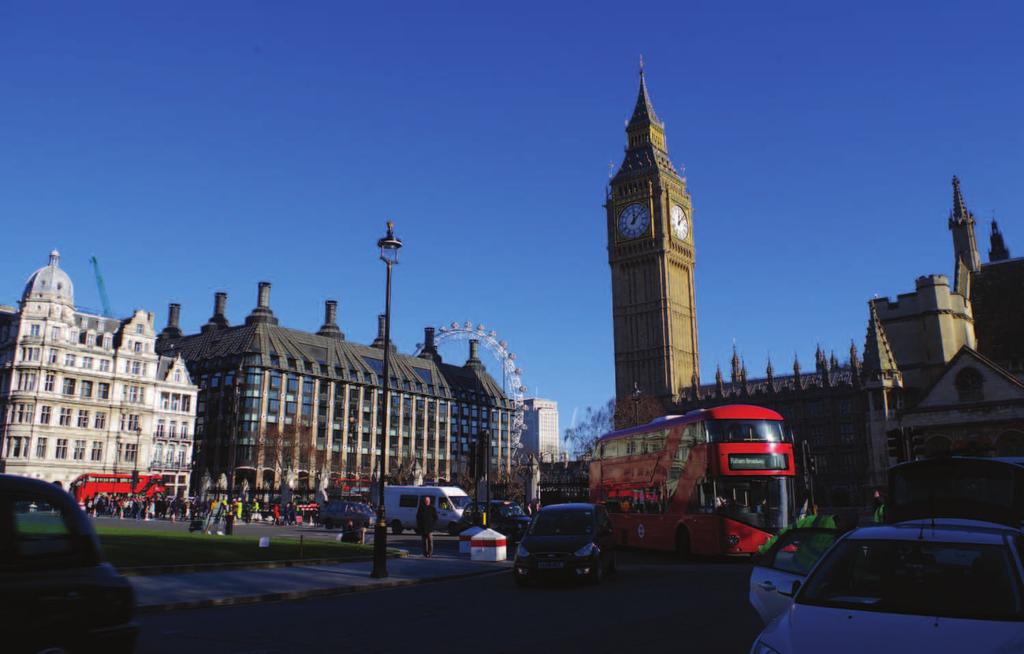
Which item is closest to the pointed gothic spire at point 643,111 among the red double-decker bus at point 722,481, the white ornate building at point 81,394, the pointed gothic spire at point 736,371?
the pointed gothic spire at point 736,371

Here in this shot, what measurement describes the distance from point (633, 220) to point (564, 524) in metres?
105

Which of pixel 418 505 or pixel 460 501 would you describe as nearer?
pixel 418 505

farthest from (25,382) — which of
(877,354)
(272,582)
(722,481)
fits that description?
(877,354)

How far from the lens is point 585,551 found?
15.7 metres

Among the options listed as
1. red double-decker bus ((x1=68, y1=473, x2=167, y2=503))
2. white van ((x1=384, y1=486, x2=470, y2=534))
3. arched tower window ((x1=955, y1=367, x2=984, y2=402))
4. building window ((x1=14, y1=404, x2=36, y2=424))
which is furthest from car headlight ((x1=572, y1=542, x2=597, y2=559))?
building window ((x1=14, y1=404, x2=36, y2=424))

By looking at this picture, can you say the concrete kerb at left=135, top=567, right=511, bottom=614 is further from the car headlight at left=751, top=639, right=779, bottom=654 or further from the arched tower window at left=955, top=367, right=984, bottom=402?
the arched tower window at left=955, top=367, right=984, bottom=402

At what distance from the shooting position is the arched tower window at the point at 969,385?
4531 cm

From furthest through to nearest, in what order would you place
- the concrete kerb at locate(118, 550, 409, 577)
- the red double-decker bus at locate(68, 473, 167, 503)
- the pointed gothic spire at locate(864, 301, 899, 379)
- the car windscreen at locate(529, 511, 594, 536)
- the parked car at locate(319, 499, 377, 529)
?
1. the red double-decker bus at locate(68, 473, 167, 503)
2. the pointed gothic spire at locate(864, 301, 899, 379)
3. the parked car at locate(319, 499, 377, 529)
4. the car windscreen at locate(529, 511, 594, 536)
5. the concrete kerb at locate(118, 550, 409, 577)

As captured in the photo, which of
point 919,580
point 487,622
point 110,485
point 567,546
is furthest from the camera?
point 110,485

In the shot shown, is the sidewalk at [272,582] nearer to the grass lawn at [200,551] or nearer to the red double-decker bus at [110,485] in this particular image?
the grass lawn at [200,551]

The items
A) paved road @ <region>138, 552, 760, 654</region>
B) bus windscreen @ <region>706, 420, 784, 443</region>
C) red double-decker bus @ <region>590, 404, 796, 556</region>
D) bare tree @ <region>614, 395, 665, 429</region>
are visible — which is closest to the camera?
paved road @ <region>138, 552, 760, 654</region>

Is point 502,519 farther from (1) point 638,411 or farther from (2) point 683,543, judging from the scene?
(1) point 638,411

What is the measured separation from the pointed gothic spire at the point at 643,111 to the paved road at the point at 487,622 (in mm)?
116421

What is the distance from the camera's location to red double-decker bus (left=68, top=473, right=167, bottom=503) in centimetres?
5603
